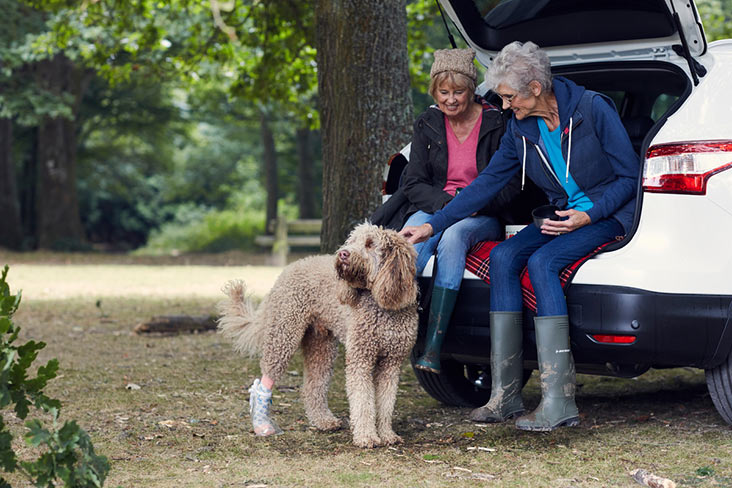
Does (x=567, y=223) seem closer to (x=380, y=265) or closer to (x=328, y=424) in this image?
(x=380, y=265)

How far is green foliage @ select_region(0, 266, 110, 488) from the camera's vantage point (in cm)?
277

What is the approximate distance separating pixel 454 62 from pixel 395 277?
51.2 inches

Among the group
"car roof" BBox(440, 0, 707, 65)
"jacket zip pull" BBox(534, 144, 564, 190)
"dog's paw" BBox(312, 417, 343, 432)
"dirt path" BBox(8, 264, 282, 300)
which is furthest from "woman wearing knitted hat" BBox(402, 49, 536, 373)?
"dirt path" BBox(8, 264, 282, 300)

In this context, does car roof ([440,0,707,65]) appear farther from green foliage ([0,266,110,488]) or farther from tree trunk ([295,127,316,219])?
tree trunk ([295,127,316,219])

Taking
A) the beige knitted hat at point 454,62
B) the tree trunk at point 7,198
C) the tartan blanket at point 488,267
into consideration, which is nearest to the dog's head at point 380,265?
the tartan blanket at point 488,267

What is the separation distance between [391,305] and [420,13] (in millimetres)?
8545

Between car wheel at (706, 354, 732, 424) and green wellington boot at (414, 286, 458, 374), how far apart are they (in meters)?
1.25

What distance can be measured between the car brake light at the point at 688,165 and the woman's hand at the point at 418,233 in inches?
44.0

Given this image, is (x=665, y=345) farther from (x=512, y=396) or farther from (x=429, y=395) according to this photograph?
(x=429, y=395)

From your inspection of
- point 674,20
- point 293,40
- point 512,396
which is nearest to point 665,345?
point 512,396

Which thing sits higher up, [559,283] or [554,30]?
[554,30]

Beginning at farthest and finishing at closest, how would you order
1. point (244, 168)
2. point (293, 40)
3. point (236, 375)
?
point (244, 168)
point (293, 40)
point (236, 375)

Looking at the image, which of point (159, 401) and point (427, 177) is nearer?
point (427, 177)

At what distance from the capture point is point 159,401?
556 centimetres
